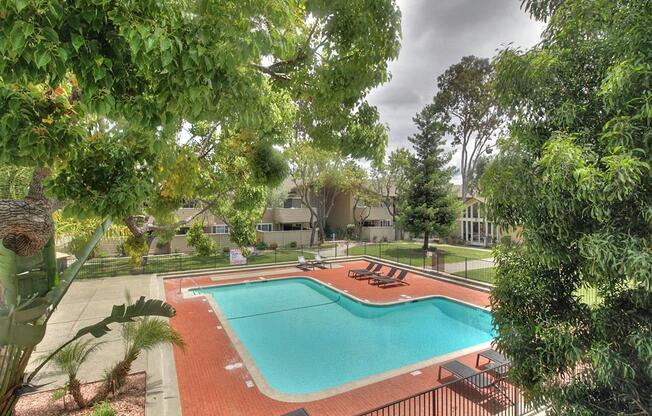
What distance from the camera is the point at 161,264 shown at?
77.3 ft

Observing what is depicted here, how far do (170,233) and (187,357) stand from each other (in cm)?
1336

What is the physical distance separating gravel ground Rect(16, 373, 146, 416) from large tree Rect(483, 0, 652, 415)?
7.14 m

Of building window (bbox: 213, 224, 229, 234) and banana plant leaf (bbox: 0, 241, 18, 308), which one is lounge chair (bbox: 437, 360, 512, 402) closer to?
banana plant leaf (bbox: 0, 241, 18, 308)

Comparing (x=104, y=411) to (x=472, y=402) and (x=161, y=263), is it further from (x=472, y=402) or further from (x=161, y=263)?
(x=161, y=263)

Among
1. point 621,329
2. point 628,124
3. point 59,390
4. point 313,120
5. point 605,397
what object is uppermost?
point 313,120

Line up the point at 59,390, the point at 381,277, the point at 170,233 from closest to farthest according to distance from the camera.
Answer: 1. the point at 59,390
2. the point at 381,277
3. the point at 170,233

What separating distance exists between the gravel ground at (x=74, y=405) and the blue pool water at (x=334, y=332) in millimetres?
3292

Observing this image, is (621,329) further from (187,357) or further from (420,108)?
(420,108)

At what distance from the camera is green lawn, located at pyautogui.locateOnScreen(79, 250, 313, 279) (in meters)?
21.3

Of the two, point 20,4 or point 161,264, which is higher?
→ point 20,4

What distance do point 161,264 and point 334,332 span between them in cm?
1637

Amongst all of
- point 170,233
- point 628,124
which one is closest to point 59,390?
point 628,124

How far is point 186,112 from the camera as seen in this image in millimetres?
2961

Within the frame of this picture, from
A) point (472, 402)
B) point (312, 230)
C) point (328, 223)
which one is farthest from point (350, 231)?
point (472, 402)
